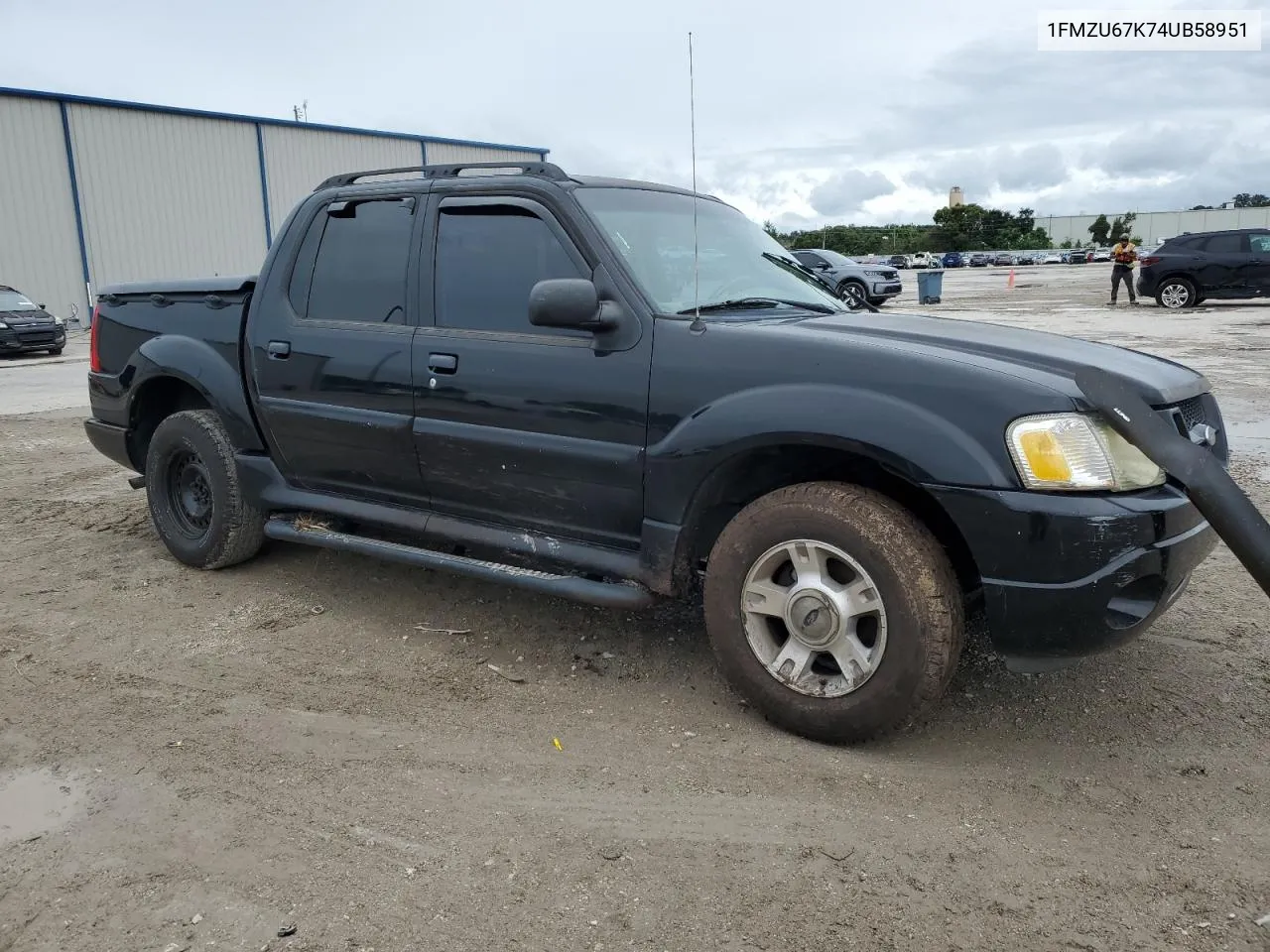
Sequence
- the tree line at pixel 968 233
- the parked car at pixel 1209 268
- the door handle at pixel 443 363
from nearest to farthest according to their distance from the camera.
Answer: the door handle at pixel 443 363 → the parked car at pixel 1209 268 → the tree line at pixel 968 233

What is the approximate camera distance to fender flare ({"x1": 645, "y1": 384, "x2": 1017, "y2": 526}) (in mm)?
2869

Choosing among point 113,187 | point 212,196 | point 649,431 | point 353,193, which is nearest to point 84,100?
point 113,187

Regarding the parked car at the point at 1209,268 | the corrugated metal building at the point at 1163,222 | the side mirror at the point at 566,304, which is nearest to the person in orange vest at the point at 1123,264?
the parked car at the point at 1209,268

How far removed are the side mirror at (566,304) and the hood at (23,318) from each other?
59.5ft

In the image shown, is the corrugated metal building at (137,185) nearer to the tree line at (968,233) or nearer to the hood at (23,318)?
the hood at (23,318)

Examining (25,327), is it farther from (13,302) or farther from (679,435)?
(679,435)

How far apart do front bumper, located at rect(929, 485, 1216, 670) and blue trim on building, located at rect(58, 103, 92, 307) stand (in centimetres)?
2819

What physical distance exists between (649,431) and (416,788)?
137 centimetres

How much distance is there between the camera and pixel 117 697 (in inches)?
144

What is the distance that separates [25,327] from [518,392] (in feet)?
58.8

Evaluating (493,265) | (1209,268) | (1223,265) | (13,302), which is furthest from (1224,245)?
(13,302)

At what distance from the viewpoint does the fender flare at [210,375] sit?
4.64 m

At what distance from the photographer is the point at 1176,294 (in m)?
20.8

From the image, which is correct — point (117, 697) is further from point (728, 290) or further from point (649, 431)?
point (728, 290)
